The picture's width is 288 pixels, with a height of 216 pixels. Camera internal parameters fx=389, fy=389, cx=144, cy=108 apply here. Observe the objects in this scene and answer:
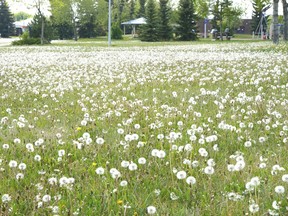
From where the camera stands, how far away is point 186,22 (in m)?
58.2

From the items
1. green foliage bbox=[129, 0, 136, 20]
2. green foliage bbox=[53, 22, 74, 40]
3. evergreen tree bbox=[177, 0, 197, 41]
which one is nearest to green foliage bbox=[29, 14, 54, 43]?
evergreen tree bbox=[177, 0, 197, 41]

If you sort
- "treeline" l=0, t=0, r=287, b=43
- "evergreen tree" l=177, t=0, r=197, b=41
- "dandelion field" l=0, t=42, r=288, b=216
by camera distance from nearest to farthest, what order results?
"dandelion field" l=0, t=42, r=288, b=216, "treeline" l=0, t=0, r=287, b=43, "evergreen tree" l=177, t=0, r=197, b=41

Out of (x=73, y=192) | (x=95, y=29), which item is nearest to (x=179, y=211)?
(x=73, y=192)

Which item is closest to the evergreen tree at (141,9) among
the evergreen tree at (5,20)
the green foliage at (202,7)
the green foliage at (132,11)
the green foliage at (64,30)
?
the green foliage at (132,11)

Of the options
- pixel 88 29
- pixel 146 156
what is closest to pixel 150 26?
pixel 88 29

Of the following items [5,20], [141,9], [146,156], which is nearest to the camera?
[146,156]

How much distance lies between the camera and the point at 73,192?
3.20 m

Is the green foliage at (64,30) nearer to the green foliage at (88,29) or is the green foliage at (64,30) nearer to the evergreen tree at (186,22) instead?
the green foliage at (88,29)

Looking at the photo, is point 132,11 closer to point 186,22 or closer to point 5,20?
point 5,20

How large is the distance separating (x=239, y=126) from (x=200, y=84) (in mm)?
3805

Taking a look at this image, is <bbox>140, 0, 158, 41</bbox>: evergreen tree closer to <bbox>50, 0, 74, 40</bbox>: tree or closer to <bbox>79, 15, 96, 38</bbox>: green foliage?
<bbox>50, 0, 74, 40</bbox>: tree

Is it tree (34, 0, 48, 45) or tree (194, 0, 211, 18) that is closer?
tree (34, 0, 48, 45)

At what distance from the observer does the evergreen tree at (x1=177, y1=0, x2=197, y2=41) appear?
190 ft

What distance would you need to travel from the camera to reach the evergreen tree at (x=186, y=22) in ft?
190
